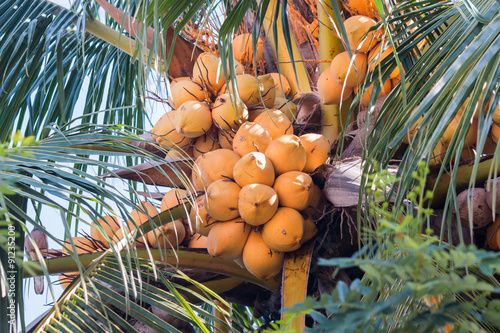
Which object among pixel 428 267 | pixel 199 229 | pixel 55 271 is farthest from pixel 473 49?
pixel 55 271

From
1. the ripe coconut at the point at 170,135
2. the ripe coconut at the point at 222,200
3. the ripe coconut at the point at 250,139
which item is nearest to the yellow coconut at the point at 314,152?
the ripe coconut at the point at 250,139

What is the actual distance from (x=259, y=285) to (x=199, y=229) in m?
0.30

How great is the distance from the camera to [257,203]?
1.36 meters

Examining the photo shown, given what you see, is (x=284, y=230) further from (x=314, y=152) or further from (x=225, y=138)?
(x=225, y=138)

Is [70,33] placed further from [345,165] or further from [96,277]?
[345,165]

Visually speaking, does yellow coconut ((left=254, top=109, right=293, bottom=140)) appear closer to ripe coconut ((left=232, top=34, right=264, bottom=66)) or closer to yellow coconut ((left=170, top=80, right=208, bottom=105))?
yellow coconut ((left=170, top=80, right=208, bottom=105))

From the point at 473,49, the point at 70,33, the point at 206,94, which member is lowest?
the point at 473,49

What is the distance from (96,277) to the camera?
52.7 inches

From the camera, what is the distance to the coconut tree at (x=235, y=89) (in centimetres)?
91

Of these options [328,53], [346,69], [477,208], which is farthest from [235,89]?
[477,208]

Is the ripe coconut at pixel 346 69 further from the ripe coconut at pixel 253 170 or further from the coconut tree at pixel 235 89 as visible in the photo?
the ripe coconut at pixel 253 170

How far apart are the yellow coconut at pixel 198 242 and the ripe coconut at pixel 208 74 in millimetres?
484

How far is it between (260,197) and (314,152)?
0.25 meters

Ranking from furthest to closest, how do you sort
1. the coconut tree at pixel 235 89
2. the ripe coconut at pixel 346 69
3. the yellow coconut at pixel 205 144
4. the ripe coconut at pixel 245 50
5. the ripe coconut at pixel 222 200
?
1. the ripe coconut at pixel 245 50
2. the yellow coconut at pixel 205 144
3. the ripe coconut at pixel 346 69
4. the ripe coconut at pixel 222 200
5. the coconut tree at pixel 235 89
